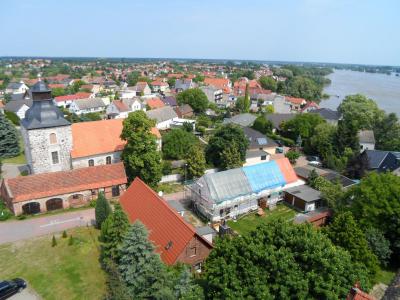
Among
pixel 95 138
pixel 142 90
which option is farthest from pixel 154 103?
pixel 95 138

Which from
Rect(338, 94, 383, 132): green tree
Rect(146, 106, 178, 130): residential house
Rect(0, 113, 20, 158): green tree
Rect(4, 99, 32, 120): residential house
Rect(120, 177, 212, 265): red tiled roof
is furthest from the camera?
Rect(4, 99, 32, 120): residential house

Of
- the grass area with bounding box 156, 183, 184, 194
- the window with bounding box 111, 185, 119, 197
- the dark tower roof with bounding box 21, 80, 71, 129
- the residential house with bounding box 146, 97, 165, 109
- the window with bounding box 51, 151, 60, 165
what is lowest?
the grass area with bounding box 156, 183, 184, 194

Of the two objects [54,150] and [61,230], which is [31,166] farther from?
[61,230]

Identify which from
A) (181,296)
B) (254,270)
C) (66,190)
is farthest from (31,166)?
(254,270)

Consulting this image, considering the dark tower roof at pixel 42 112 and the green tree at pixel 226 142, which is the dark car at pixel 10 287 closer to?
the dark tower roof at pixel 42 112

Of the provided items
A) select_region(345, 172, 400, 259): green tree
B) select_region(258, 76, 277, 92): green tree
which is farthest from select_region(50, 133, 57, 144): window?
select_region(258, 76, 277, 92): green tree

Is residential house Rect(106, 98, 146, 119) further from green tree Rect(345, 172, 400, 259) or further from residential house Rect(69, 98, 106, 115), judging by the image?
green tree Rect(345, 172, 400, 259)
